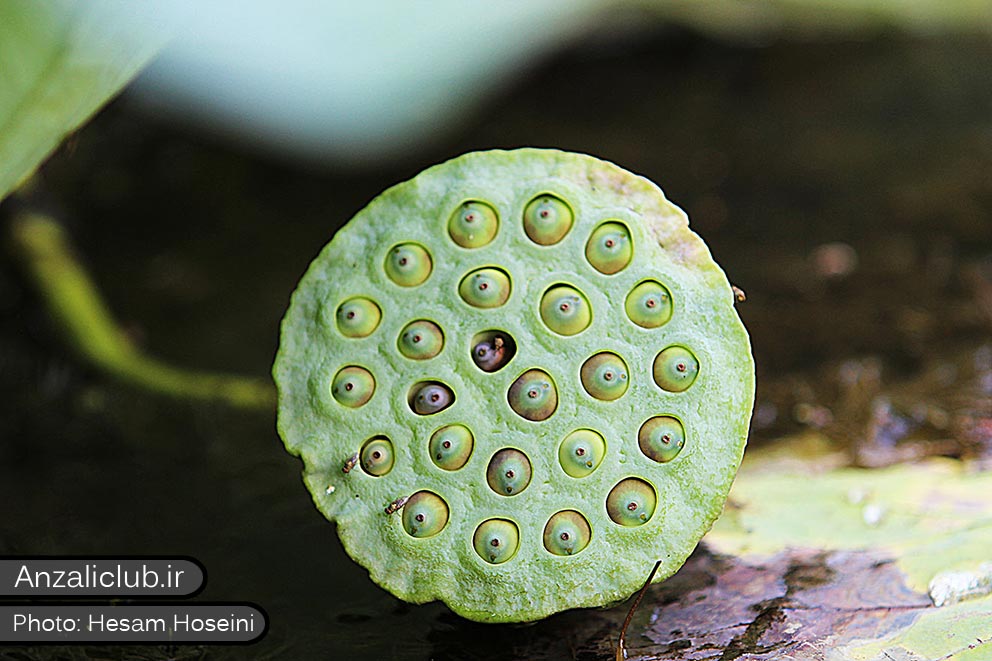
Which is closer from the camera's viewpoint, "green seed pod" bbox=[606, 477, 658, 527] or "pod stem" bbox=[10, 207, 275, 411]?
"green seed pod" bbox=[606, 477, 658, 527]

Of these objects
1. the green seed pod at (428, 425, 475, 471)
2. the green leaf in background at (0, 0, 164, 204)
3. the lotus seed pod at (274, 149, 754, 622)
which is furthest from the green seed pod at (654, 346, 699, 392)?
the green leaf in background at (0, 0, 164, 204)

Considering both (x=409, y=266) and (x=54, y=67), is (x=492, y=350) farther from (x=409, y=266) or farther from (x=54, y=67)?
(x=54, y=67)

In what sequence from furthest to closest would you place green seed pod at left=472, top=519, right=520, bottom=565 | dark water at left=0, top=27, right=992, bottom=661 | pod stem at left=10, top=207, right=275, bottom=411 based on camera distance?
pod stem at left=10, top=207, right=275, bottom=411 < dark water at left=0, top=27, right=992, bottom=661 < green seed pod at left=472, top=519, right=520, bottom=565

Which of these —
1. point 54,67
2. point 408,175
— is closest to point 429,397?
point 54,67

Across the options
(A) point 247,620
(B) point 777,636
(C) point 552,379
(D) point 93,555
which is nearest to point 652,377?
(C) point 552,379

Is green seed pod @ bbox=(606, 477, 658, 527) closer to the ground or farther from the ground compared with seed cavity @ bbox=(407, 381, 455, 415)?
closer to the ground

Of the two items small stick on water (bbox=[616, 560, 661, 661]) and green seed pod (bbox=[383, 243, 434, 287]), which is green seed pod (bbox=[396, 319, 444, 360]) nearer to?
green seed pod (bbox=[383, 243, 434, 287])

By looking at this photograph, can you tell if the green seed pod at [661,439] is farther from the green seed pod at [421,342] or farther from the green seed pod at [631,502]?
the green seed pod at [421,342]
